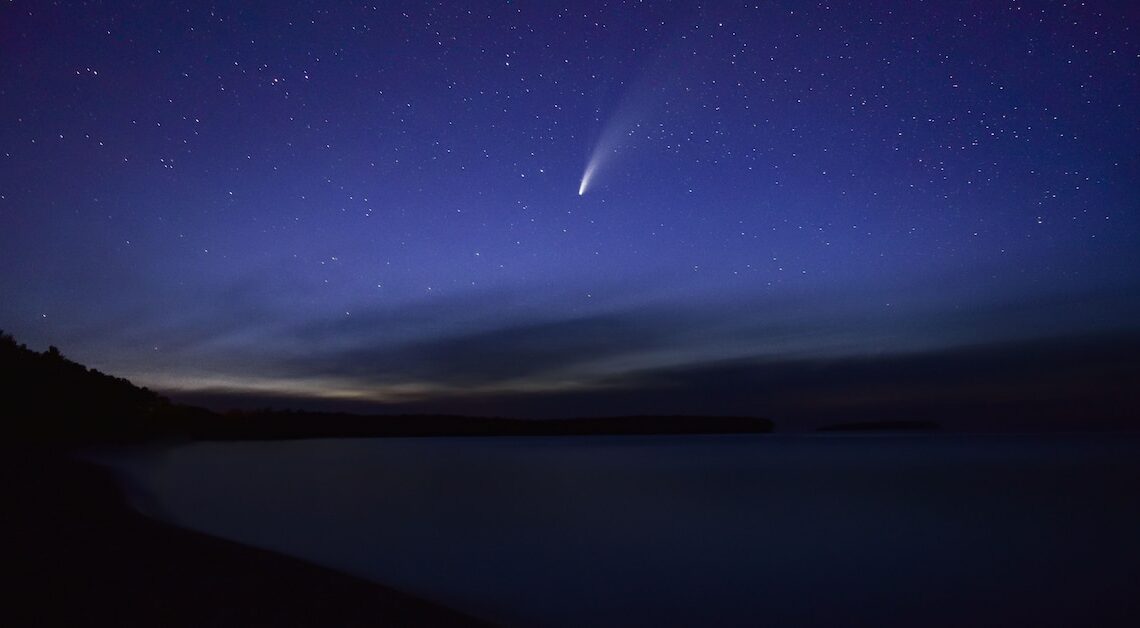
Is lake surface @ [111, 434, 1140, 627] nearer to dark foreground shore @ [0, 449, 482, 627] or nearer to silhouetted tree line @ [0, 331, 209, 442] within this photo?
dark foreground shore @ [0, 449, 482, 627]

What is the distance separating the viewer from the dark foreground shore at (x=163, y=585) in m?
6.13

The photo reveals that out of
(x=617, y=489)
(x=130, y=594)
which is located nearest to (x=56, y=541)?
(x=130, y=594)

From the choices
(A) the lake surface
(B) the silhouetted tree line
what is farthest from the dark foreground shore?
(B) the silhouetted tree line

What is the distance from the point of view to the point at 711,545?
52.6 ft

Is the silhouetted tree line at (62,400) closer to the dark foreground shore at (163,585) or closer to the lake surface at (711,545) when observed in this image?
the lake surface at (711,545)

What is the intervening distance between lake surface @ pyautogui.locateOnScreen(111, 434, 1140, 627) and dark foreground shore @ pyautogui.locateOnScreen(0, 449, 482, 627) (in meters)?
2.07

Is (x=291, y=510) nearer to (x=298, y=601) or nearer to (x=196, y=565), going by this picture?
(x=196, y=565)

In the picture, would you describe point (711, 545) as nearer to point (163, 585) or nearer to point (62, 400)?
point (163, 585)

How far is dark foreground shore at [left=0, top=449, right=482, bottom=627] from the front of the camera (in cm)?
613

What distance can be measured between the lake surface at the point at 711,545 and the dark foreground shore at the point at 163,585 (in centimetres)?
207

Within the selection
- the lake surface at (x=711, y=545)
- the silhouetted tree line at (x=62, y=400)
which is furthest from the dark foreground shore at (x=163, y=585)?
the silhouetted tree line at (x=62, y=400)

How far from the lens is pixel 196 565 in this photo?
886cm

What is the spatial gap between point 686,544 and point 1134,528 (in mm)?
12631

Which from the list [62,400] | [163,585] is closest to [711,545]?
[163,585]
